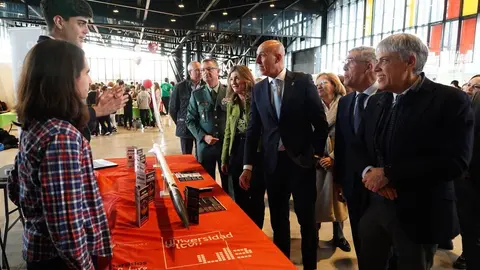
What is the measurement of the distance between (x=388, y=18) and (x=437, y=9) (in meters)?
2.22

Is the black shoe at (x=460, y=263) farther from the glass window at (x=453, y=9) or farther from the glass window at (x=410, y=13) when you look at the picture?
the glass window at (x=410, y=13)

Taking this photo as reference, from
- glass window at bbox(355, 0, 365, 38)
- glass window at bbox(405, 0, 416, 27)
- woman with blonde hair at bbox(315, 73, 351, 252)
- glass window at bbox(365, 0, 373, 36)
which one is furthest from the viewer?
glass window at bbox(355, 0, 365, 38)

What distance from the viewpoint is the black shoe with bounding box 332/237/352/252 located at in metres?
2.79

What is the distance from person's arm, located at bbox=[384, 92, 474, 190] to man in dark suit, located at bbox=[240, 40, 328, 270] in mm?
783

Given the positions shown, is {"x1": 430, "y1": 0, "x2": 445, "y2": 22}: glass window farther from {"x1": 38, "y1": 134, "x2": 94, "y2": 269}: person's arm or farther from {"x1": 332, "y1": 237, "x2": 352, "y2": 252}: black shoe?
{"x1": 38, "y1": 134, "x2": 94, "y2": 269}: person's arm

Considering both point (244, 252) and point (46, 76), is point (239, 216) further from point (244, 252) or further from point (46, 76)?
point (46, 76)

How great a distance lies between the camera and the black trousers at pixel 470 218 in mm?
2145

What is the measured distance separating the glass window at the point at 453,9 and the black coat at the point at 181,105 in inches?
356

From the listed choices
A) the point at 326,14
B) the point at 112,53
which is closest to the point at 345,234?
the point at 326,14

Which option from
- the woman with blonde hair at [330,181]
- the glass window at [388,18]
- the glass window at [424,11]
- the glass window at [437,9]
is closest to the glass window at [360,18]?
the glass window at [388,18]

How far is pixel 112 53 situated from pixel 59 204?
28.8m

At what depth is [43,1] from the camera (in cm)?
174

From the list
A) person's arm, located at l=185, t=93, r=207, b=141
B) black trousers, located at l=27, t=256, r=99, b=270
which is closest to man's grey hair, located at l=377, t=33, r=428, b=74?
black trousers, located at l=27, t=256, r=99, b=270

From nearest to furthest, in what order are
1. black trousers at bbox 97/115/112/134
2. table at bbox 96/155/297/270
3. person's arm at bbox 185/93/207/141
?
table at bbox 96/155/297/270 → person's arm at bbox 185/93/207/141 → black trousers at bbox 97/115/112/134
